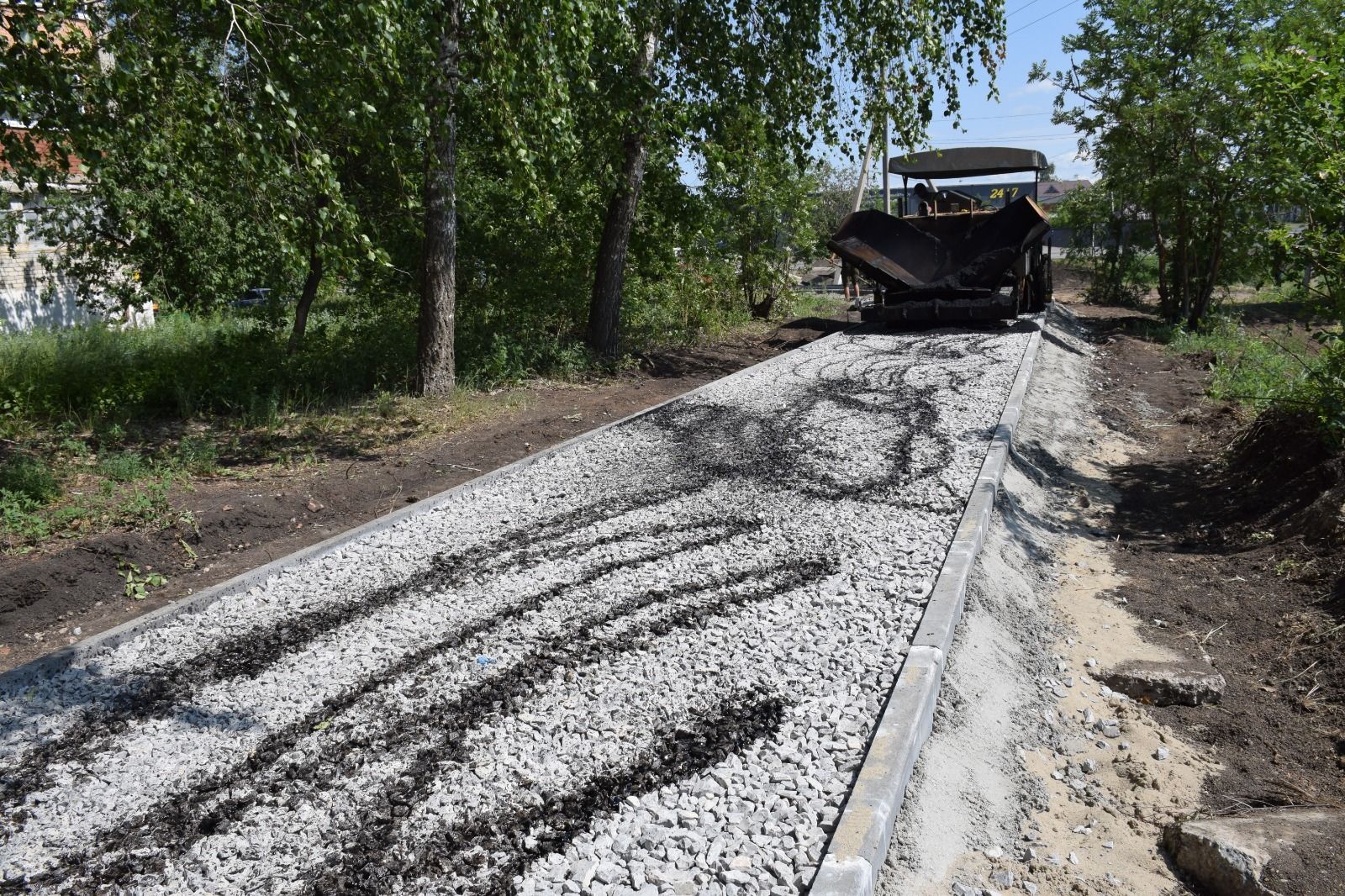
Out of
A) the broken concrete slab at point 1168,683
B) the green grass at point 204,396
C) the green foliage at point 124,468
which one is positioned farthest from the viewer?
the green foliage at point 124,468

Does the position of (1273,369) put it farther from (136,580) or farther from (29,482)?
(29,482)

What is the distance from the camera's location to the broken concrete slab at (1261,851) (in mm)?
2953

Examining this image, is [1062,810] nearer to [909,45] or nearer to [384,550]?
[384,550]

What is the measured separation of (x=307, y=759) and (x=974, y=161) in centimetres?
1449

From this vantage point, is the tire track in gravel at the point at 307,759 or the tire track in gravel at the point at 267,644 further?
the tire track in gravel at the point at 267,644

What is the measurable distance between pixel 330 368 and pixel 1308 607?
915 centimetres

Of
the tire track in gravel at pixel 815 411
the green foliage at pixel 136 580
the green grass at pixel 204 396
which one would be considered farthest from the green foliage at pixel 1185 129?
the green foliage at pixel 136 580

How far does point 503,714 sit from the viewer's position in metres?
3.81

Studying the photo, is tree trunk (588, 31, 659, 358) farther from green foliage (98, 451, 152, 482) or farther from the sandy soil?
green foliage (98, 451, 152, 482)

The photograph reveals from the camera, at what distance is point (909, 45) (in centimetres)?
1213

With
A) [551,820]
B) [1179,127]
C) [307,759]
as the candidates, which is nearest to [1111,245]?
[1179,127]

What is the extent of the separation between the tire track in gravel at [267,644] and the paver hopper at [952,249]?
875cm

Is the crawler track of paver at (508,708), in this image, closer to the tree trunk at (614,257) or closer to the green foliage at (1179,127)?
the tree trunk at (614,257)

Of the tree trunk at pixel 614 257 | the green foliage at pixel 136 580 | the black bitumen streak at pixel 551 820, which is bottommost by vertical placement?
the green foliage at pixel 136 580
